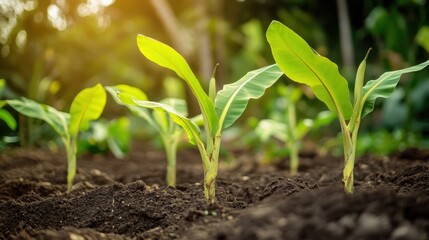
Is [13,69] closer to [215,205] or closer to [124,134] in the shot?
[124,134]

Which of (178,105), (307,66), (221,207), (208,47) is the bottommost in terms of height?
(221,207)

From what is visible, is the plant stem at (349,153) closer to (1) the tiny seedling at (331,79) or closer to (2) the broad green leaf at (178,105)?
(1) the tiny seedling at (331,79)

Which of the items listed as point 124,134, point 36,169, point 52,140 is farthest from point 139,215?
point 52,140

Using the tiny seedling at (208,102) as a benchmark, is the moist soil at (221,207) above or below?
below

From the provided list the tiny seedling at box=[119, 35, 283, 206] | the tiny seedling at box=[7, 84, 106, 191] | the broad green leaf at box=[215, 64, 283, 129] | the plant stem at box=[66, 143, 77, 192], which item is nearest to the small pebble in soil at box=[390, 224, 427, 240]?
the tiny seedling at box=[119, 35, 283, 206]

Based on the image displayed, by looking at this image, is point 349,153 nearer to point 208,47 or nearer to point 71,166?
point 71,166

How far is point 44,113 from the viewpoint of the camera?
6.98 ft

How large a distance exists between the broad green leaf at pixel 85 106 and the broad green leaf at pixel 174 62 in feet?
1.90

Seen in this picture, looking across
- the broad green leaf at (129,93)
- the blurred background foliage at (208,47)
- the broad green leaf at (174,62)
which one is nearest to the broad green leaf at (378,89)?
the broad green leaf at (174,62)

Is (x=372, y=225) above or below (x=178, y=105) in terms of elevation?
below

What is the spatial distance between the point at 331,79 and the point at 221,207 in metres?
0.60

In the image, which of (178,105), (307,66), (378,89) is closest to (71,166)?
(178,105)

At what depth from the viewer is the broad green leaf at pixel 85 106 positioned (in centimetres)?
204

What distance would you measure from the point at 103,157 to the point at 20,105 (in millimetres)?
2037
